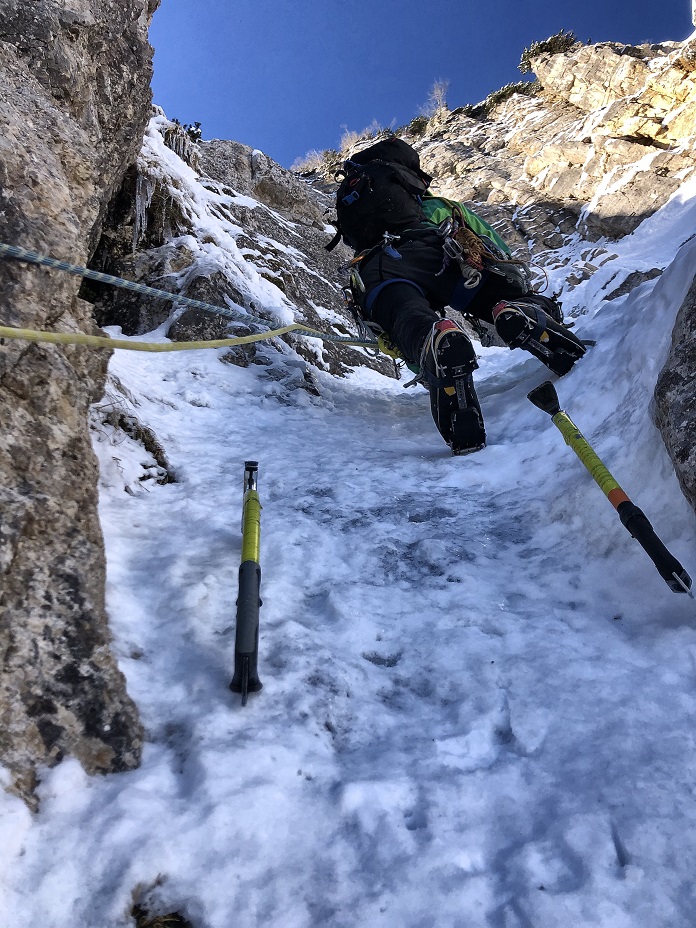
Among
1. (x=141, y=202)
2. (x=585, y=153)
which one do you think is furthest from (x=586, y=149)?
(x=141, y=202)

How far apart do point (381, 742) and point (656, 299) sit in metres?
2.95

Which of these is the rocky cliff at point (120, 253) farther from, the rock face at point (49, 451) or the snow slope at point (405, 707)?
the snow slope at point (405, 707)

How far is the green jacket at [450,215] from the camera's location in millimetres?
5027

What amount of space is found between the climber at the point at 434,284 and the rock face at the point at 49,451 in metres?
2.09

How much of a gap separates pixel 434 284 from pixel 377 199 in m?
0.91

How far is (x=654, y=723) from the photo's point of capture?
5.09ft

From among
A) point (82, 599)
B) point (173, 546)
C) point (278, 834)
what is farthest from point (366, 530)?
point (278, 834)

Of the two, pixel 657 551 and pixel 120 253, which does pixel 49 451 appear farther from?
pixel 120 253

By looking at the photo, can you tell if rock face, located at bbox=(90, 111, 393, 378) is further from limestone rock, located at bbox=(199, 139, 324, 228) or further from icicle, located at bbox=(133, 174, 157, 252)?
limestone rock, located at bbox=(199, 139, 324, 228)

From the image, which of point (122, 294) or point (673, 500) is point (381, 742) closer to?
point (673, 500)

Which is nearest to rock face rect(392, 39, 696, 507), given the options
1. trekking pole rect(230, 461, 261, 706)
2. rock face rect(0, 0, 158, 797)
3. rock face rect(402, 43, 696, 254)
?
rock face rect(402, 43, 696, 254)

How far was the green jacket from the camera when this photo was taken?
5.03m

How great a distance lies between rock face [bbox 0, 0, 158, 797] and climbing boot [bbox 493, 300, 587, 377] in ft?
8.69

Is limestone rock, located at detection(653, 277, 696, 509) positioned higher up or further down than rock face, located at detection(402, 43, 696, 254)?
further down
